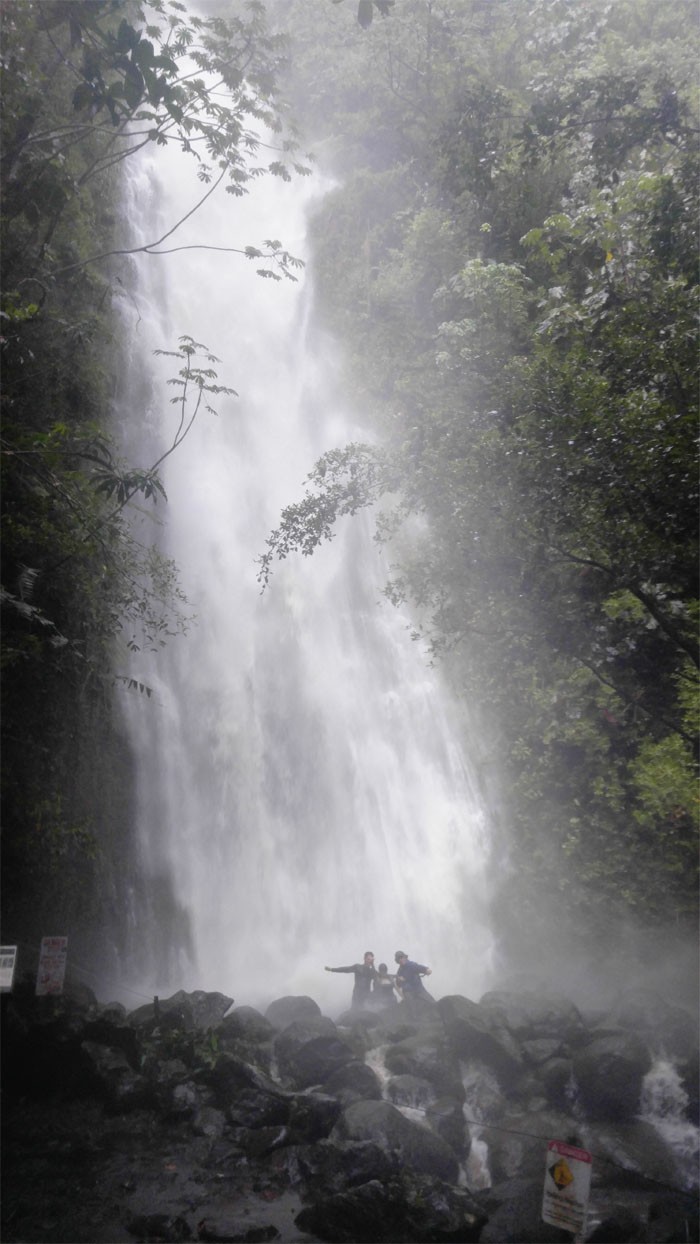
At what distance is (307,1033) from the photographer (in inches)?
341

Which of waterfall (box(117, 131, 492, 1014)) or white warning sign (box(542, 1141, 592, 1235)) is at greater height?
waterfall (box(117, 131, 492, 1014))

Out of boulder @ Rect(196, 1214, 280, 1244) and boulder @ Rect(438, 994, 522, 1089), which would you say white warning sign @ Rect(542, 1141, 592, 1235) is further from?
boulder @ Rect(438, 994, 522, 1089)

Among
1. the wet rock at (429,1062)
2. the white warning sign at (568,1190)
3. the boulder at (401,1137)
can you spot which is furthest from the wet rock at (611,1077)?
the white warning sign at (568,1190)

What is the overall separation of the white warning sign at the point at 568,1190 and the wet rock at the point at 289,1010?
19.4 ft

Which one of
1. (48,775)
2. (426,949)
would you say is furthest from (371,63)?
(426,949)

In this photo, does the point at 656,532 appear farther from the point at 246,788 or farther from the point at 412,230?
the point at 412,230

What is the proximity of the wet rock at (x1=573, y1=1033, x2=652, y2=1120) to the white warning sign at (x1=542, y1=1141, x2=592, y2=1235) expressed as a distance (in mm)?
4762

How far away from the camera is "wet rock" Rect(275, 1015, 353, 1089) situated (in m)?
8.19

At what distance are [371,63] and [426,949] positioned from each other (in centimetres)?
2029

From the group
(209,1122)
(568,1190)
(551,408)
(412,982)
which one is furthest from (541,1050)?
(551,408)

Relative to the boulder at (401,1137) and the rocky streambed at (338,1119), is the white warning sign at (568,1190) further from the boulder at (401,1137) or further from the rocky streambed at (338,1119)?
the boulder at (401,1137)

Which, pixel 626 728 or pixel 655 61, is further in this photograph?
pixel 655 61

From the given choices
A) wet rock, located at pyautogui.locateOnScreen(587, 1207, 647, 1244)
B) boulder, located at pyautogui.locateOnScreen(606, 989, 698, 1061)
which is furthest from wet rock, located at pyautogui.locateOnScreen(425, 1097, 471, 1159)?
boulder, located at pyautogui.locateOnScreen(606, 989, 698, 1061)

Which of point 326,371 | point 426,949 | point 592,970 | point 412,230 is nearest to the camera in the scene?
→ point 592,970
